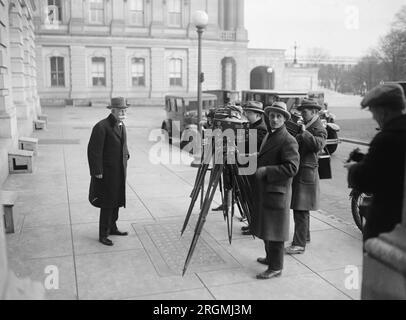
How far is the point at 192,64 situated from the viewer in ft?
156

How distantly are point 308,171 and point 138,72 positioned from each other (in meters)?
41.9

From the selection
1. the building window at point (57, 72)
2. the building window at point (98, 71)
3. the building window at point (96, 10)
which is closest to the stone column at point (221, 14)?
the building window at point (96, 10)

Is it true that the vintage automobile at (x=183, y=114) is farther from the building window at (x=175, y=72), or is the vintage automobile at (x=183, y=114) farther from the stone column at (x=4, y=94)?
the building window at (x=175, y=72)

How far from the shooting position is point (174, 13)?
156 ft

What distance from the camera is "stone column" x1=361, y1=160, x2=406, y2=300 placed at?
316cm

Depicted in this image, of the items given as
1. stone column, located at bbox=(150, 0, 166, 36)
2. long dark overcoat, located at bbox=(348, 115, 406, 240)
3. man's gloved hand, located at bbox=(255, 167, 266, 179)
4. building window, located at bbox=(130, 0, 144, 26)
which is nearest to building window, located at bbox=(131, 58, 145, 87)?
stone column, located at bbox=(150, 0, 166, 36)

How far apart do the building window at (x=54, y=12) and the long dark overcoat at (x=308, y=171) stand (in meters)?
42.2

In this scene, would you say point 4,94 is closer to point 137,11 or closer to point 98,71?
point 98,71

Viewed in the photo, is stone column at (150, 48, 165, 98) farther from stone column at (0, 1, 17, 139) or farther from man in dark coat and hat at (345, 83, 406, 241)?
man in dark coat and hat at (345, 83, 406, 241)

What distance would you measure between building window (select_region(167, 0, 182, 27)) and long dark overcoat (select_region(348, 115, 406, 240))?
46179 millimetres

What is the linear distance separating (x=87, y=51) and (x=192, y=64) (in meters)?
10.2
